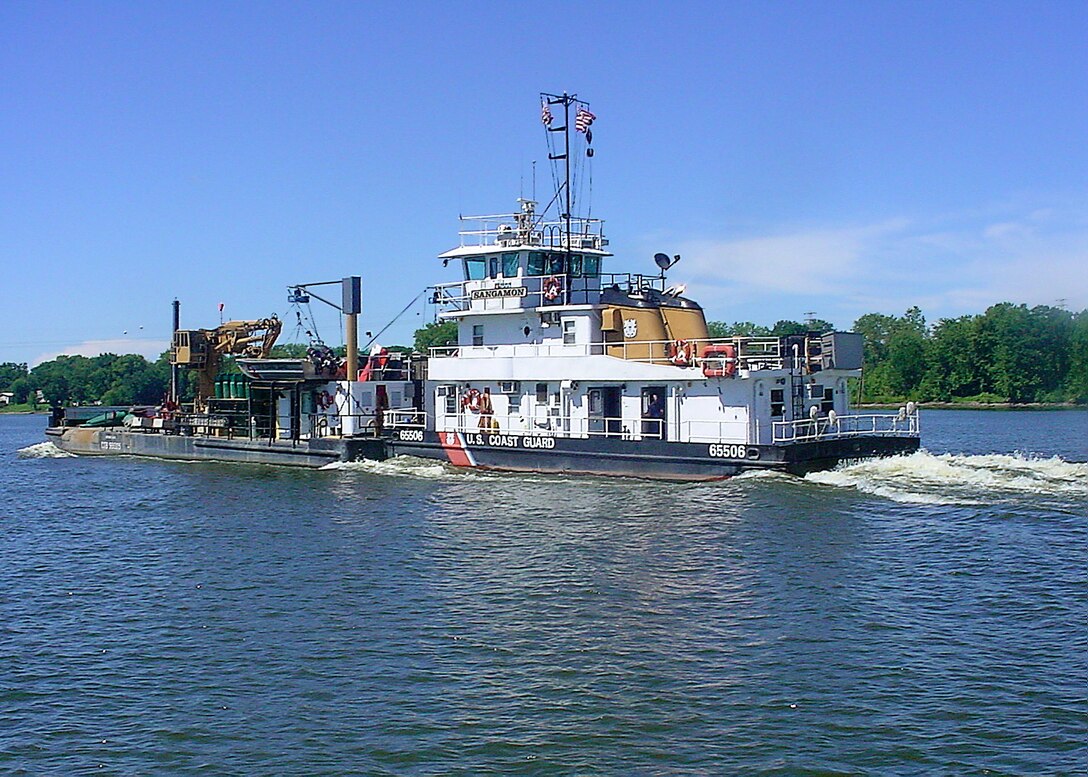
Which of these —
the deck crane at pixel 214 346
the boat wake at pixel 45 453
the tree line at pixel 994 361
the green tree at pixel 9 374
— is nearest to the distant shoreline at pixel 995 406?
the tree line at pixel 994 361

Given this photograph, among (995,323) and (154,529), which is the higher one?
(995,323)

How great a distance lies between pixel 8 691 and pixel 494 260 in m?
23.7

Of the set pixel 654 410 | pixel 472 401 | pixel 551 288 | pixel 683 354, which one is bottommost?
pixel 654 410

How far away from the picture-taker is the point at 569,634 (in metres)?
15.5

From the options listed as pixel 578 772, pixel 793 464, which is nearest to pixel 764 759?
pixel 578 772

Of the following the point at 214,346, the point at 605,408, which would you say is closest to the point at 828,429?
the point at 605,408

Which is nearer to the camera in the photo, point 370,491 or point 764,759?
point 764,759

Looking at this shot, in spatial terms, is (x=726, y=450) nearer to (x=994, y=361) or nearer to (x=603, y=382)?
(x=603, y=382)

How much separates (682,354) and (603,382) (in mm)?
2940

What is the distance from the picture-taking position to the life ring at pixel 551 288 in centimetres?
3331

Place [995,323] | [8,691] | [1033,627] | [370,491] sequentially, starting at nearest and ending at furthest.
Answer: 1. [8,691]
2. [1033,627]
3. [370,491]
4. [995,323]

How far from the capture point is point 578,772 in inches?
434

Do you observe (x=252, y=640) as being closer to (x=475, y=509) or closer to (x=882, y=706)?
(x=882, y=706)

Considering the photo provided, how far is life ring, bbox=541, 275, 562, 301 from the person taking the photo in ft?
109
